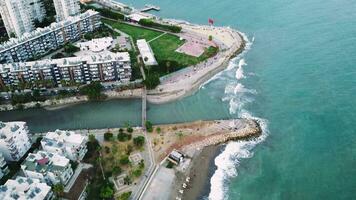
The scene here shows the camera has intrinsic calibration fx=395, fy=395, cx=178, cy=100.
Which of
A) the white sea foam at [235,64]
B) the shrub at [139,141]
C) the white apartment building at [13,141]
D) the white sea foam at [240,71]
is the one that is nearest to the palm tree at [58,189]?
the white apartment building at [13,141]

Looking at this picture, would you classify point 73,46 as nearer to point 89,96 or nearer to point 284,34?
point 89,96

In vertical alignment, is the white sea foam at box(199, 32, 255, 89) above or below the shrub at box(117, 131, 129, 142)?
above

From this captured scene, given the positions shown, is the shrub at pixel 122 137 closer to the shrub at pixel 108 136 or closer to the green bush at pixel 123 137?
the green bush at pixel 123 137

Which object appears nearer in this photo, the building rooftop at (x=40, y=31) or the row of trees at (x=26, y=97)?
the row of trees at (x=26, y=97)

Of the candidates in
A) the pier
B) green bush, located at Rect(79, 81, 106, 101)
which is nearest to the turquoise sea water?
green bush, located at Rect(79, 81, 106, 101)

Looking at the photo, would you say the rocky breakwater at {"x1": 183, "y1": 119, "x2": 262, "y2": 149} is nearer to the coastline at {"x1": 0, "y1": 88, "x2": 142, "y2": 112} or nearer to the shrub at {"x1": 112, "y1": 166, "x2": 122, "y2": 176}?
the shrub at {"x1": 112, "y1": 166, "x2": 122, "y2": 176}

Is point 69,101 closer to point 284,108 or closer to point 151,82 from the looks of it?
point 151,82
